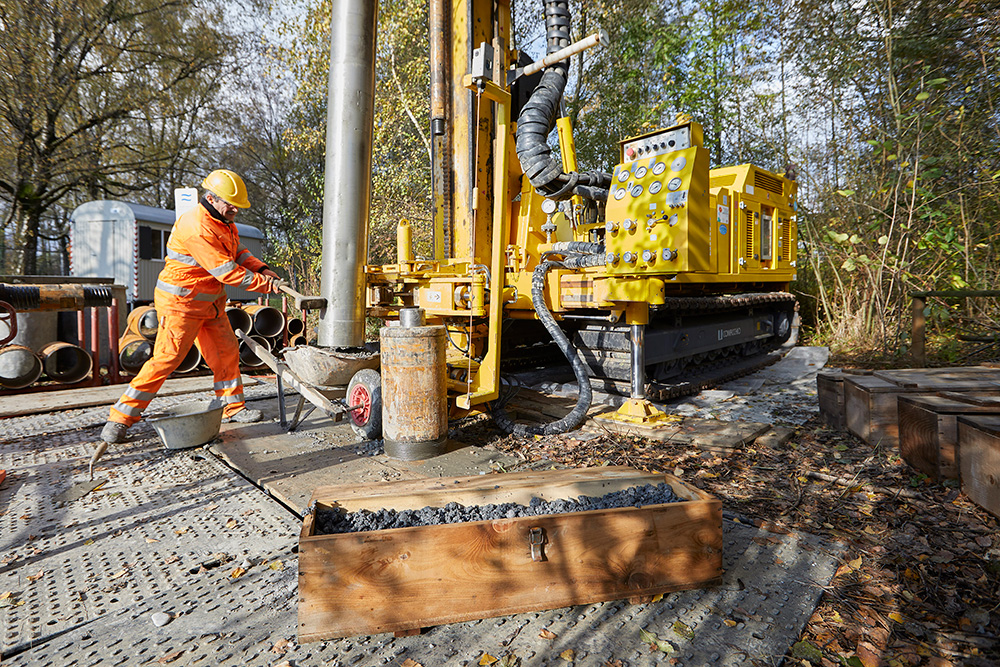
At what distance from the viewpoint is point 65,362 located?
22.5 feet

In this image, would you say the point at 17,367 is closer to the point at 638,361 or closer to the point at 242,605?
the point at 242,605

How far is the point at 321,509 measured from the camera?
2.40 metres

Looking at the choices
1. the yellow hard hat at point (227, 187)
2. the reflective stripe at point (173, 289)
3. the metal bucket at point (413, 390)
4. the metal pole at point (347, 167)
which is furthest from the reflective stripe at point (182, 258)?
the metal bucket at point (413, 390)

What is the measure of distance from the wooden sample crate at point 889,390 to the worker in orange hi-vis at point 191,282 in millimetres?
4724

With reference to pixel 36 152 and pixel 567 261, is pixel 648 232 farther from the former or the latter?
pixel 36 152

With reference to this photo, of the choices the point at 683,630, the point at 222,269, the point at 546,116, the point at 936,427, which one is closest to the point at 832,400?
the point at 936,427

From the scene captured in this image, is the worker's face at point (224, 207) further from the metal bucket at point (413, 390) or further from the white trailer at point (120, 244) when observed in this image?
the white trailer at point (120, 244)

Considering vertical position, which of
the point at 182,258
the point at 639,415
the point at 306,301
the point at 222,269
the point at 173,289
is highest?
the point at 182,258

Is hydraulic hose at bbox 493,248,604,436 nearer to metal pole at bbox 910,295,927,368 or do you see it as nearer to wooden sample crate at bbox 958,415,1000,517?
wooden sample crate at bbox 958,415,1000,517

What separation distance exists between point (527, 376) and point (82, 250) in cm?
1309

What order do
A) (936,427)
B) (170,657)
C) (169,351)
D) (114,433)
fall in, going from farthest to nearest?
(169,351) → (114,433) → (936,427) → (170,657)

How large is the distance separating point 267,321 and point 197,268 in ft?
14.4

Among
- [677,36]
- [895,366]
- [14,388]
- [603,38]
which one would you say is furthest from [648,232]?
[677,36]

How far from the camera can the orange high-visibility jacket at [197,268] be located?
4.22 m
